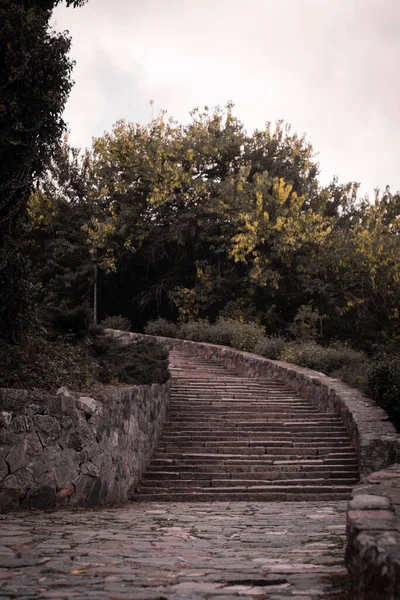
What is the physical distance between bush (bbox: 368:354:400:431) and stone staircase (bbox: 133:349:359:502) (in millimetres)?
909

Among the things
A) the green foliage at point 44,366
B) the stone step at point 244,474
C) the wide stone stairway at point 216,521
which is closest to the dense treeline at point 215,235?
the wide stone stairway at point 216,521

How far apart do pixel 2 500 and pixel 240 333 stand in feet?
49.6

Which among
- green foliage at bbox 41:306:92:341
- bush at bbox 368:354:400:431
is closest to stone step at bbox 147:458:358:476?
bush at bbox 368:354:400:431

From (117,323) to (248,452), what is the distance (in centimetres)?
1605

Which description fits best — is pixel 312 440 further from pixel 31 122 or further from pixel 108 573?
pixel 108 573

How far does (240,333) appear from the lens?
71.5ft

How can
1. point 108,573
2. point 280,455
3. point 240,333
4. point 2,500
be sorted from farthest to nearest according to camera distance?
point 240,333, point 280,455, point 2,500, point 108,573

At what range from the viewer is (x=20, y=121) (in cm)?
914

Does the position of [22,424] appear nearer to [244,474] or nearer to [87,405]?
[87,405]

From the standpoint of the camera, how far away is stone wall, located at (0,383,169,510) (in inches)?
284

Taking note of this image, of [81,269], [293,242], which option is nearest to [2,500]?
[293,242]

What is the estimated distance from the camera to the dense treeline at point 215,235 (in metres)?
22.8

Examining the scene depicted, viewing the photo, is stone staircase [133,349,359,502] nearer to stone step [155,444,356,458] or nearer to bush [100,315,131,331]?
stone step [155,444,356,458]

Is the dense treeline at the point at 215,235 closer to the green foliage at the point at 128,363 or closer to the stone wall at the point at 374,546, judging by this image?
the green foliage at the point at 128,363
